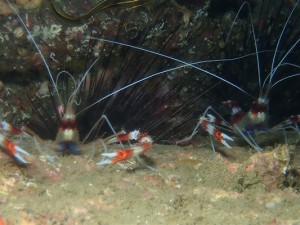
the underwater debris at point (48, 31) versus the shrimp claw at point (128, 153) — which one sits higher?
the underwater debris at point (48, 31)

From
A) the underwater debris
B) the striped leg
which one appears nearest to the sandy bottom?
the striped leg

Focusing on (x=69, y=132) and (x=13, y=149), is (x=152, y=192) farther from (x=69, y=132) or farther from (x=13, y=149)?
(x=69, y=132)

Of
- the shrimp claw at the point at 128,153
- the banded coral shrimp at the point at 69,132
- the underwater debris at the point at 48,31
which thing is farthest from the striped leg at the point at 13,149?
the underwater debris at the point at 48,31

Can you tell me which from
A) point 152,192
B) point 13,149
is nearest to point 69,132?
point 13,149

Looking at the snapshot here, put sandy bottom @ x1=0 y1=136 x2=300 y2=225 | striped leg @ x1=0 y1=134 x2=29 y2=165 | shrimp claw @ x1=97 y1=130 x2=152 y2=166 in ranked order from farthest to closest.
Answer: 1. shrimp claw @ x1=97 y1=130 x2=152 y2=166
2. striped leg @ x1=0 y1=134 x2=29 y2=165
3. sandy bottom @ x1=0 y1=136 x2=300 y2=225

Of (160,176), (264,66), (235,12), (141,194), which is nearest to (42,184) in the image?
(141,194)

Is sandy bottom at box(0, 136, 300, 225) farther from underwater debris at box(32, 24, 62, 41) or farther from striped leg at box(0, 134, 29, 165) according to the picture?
underwater debris at box(32, 24, 62, 41)

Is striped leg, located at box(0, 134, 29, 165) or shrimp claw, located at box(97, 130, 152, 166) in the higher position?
striped leg, located at box(0, 134, 29, 165)

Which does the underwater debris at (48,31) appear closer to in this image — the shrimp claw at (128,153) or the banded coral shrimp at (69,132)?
the banded coral shrimp at (69,132)

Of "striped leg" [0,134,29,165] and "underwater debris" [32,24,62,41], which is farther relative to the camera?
"underwater debris" [32,24,62,41]
